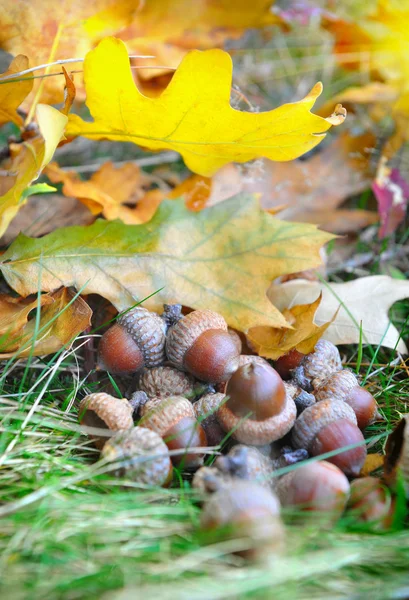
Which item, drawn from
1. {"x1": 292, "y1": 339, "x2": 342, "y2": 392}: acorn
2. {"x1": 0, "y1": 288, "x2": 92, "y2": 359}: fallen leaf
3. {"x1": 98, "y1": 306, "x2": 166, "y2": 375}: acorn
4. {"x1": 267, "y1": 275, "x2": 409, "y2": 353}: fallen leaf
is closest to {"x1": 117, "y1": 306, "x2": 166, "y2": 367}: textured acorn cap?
{"x1": 98, "y1": 306, "x2": 166, "y2": 375}: acorn

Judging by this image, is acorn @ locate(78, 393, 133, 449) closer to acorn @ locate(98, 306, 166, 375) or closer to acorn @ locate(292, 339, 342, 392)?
acorn @ locate(98, 306, 166, 375)

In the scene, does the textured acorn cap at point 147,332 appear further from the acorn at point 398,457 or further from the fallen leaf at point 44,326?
the acorn at point 398,457

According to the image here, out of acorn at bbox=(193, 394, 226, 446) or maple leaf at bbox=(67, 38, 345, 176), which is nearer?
acorn at bbox=(193, 394, 226, 446)

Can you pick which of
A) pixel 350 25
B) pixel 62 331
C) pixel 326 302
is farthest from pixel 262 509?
pixel 350 25

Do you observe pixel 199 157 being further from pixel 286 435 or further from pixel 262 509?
pixel 262 509

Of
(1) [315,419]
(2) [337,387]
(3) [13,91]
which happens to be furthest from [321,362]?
(3) [13,91]

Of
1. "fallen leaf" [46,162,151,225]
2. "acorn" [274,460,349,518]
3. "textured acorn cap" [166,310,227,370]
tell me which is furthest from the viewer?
"fallen leaf" [46,162,151,225]

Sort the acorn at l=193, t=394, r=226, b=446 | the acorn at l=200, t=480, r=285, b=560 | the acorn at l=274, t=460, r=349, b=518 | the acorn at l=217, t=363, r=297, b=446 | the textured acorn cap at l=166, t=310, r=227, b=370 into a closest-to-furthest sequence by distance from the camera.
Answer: the acorn at l=200, t=480, r=285, b=560 < the acorn at l=274, t=460, r=349, b=518 < the acorn at l=217, t=363, r=297, b=446 < the acorn at l=193, t=394, r=226, b=446 < the textured acorn cap at l=166, t=310, r=227, b=370
